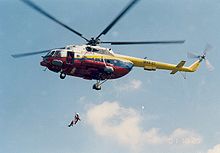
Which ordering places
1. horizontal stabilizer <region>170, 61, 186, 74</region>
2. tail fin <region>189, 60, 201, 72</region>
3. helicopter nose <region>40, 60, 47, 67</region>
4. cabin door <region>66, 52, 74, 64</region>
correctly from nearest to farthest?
helicopter nose <region>40, 60, 47, 67</region>, cabin door <region>66, 52, 74, 64</region>, horizontal stabilizer <region>170, 61, 186, 74</region>, tail fin <region>189, 60, 201, 72</region>

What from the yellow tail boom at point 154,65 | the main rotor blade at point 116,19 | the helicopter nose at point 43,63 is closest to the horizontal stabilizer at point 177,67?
the yellow tail boom at point 154,65

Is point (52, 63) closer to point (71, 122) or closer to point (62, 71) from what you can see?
point (62, 71)

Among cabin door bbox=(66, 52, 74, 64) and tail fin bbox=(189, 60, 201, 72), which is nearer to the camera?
cabin door bbox=(66, 52, 74, 64)

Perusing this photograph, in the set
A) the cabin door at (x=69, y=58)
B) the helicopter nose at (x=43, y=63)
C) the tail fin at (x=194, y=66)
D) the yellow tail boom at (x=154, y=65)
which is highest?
the tail fin at (x=194, y=66)

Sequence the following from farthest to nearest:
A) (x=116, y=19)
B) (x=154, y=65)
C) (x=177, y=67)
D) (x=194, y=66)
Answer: (x=194, y=66), (x=177, y=67), (x=154, y=65), (x=116, y=19)

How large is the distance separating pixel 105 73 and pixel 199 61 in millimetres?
20354

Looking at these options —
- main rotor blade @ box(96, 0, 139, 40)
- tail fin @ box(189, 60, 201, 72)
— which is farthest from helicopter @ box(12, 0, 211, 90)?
tail fin @ box(189, 60, 201, 72)

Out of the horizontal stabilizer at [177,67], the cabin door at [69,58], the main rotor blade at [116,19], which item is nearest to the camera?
the main rotor blade at [116,19]

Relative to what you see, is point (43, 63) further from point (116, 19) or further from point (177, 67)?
point (177, 67)

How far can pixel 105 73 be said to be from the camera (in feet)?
155

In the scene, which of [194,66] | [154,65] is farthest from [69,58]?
[194,66]

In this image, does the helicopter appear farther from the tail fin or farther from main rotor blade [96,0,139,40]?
the tail fin

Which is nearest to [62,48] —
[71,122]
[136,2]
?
Answer: [71,122]

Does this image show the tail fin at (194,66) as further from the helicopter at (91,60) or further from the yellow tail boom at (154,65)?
the helicopter at (91,60)
